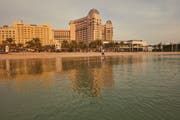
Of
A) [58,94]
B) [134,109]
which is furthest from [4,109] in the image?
[134,109]

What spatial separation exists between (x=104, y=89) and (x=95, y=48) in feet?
517

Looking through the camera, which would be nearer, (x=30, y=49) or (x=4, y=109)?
(x=4, y=109)

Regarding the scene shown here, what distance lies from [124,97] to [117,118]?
4972mm

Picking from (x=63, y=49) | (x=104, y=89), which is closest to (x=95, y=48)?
(x=63, y=49)

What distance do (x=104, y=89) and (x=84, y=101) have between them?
4.78 meters

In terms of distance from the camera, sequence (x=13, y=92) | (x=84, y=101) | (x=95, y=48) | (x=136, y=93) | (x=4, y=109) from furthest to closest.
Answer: (x=95, y=48), (x=13, y=92), (x=136, y=93), (x=84, y=101), (x=4, y=109)

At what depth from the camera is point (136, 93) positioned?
712 inches

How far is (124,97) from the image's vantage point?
1673 centimetres

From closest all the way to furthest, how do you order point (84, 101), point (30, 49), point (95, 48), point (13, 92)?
point (84, 101) < point (13, 92) < point (30, 49) < point (95, 48)

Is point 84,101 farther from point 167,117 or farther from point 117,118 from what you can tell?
point 167,117

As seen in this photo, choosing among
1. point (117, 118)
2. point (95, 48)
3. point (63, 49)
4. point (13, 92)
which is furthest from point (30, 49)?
point (117, 118)

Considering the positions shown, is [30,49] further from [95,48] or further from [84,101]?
[84,101]

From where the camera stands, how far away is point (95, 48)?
177 meters

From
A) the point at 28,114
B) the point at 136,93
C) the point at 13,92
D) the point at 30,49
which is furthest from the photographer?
the point at 30,49
